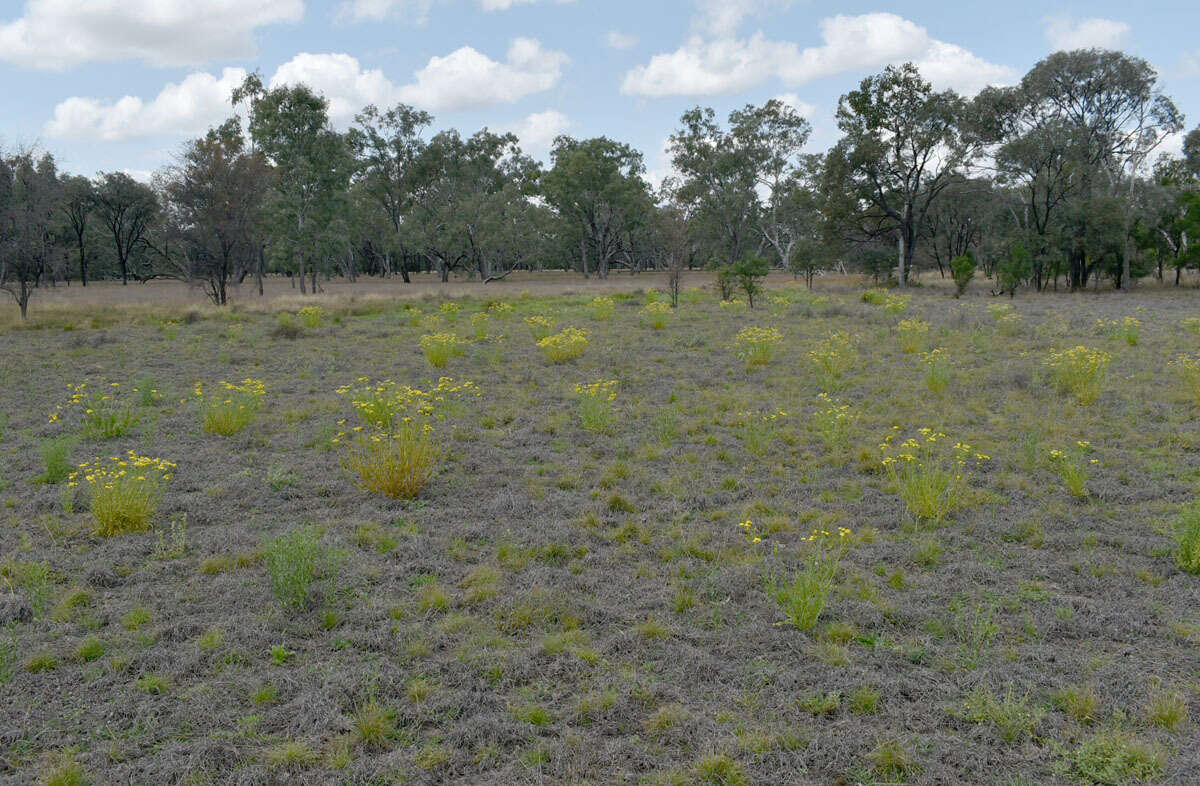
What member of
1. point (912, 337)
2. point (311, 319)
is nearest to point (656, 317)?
point (912, 337)

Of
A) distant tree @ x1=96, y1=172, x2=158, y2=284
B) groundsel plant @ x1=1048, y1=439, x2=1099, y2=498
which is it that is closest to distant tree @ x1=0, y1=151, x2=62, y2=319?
groundsel plant @ x1=1048, y1=439, x2=1099, y2=498

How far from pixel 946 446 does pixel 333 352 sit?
12.0 m

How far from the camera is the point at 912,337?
46.2 ft

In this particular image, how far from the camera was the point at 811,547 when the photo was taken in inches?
206

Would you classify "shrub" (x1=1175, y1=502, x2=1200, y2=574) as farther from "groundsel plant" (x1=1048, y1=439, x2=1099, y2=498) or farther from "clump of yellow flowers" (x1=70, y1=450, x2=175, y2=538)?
"clump of yellow flowers" (x1=70, y1=450, x2=175, y2=538)

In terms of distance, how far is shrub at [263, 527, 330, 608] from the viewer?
173 inches

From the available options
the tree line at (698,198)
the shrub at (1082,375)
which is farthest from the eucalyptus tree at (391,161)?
the shrub at (1082,375)

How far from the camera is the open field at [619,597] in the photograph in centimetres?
318

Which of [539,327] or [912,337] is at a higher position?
[539,327]

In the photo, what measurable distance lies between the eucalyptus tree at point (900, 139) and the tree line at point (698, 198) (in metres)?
0.10

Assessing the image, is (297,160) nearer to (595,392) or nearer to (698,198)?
(698,198)

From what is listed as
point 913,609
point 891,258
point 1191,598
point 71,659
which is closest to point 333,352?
point 71,659

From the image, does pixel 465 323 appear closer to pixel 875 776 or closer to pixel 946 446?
pixel 946 446

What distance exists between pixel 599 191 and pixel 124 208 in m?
36.8
